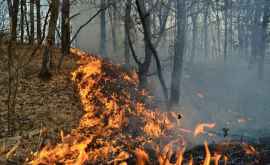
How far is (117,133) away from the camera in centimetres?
1020

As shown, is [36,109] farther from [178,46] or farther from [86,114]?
[178,46]

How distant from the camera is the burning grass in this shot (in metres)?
7.39

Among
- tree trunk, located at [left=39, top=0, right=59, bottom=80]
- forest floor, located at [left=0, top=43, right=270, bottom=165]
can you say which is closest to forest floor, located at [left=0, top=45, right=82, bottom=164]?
forest floor, located at [left=0, top=43, right=270, bottom=165]

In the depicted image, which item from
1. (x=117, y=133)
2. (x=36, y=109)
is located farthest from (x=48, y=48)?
(x=117, y=133)

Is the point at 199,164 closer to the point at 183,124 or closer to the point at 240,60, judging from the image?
the point at 183,124

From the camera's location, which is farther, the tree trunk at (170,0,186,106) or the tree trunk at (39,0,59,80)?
the tree trunk at (170,0,186,106)

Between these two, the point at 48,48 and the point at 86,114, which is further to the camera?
the point at 48,48

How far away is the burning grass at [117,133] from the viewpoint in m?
7.39

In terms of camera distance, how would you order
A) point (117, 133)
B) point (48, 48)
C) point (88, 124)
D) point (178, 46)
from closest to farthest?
point (88, 124), point (117, 133), point (48, 48), point (178, 46)

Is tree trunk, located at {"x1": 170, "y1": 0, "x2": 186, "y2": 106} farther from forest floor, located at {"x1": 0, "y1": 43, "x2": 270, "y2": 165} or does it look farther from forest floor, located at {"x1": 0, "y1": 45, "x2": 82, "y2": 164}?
forest floor, located at {"x1": 0, "y1": 45, "x2": 82, "y2": 164}

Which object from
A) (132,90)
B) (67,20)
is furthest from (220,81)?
(67,20)

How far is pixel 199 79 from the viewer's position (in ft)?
103

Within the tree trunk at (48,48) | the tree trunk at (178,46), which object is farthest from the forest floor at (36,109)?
the tree trunk at (178,46)

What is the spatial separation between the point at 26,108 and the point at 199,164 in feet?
16.9
